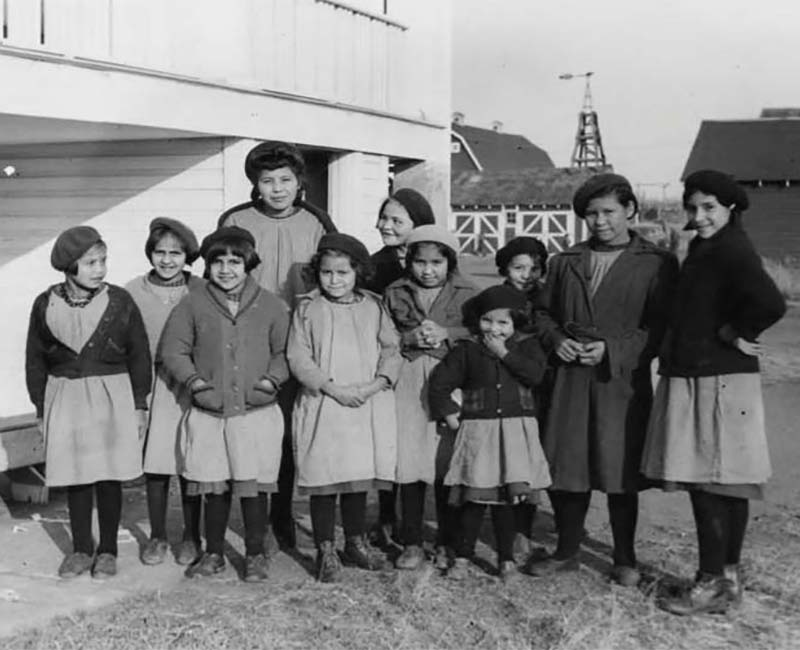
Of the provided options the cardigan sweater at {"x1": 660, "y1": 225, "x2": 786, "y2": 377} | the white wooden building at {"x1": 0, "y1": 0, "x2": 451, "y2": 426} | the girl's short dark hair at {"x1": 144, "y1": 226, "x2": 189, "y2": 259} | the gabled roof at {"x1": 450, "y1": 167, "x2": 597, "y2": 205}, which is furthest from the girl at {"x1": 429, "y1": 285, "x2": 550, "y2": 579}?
the gabled roof at {"x1": 450, "y1": 167, "x2": 597, "y2": 205}

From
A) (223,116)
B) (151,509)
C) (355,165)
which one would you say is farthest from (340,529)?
(355,165)

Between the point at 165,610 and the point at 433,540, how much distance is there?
1.61m

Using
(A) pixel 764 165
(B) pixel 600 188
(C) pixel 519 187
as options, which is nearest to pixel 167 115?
(B) pixel 600 188

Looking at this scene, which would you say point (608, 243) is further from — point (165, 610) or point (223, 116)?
point (223, 116)

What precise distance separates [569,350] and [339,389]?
0.99 meters

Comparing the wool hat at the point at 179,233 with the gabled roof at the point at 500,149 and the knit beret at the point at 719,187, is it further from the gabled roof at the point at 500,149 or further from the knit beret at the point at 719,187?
the gabled roof at the point at 500,149

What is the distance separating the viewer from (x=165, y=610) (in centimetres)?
426

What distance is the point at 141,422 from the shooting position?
4859 millimetres

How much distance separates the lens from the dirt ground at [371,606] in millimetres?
3967

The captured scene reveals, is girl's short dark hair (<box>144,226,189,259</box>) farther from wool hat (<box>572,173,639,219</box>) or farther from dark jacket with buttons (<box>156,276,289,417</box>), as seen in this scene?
wool hat (<box>572,173,639,219</box>)

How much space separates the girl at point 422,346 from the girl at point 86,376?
1.15 metres

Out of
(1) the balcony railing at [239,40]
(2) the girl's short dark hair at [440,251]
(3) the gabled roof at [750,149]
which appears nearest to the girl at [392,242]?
(2) the girl's short dark hair at [440,251]

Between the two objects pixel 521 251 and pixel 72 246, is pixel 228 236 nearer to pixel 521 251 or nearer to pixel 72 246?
pixel 72 246

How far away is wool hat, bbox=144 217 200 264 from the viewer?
4852 mm
